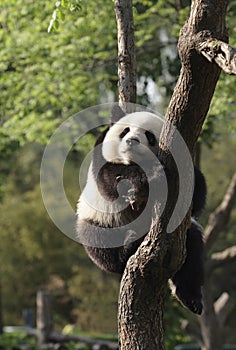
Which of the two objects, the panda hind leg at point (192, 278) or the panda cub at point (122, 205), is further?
the panda hind leg at point (192, 278)

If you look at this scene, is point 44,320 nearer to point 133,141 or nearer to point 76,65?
point 76,65

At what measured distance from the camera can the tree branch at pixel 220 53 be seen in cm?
289

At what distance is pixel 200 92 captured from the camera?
3391 millimetres

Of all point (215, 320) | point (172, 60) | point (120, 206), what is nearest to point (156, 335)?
point (120, 206)

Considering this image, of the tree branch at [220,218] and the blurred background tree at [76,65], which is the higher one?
the blurred background tree at [76,65]

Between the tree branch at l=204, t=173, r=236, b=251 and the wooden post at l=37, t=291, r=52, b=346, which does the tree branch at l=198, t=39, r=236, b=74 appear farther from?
the wooden post at l=37, t=291, r=52, b=346

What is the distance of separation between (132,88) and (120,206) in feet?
2.59

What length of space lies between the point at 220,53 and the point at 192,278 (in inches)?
77.7

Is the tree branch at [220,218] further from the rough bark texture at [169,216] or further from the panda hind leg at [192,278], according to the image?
the rough bark texture at [169,216]

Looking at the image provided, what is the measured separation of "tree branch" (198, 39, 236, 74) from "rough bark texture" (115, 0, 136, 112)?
1217mm

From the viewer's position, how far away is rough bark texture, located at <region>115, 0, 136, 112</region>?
4.41 meters

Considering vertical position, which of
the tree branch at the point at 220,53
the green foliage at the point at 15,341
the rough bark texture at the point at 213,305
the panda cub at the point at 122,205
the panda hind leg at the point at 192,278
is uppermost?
the tree branch at the point at 220,53

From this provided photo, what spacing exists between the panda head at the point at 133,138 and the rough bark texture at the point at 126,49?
0.58 feet

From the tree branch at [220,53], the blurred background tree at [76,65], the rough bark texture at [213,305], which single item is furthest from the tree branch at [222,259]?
the tree branch at [220,53]
